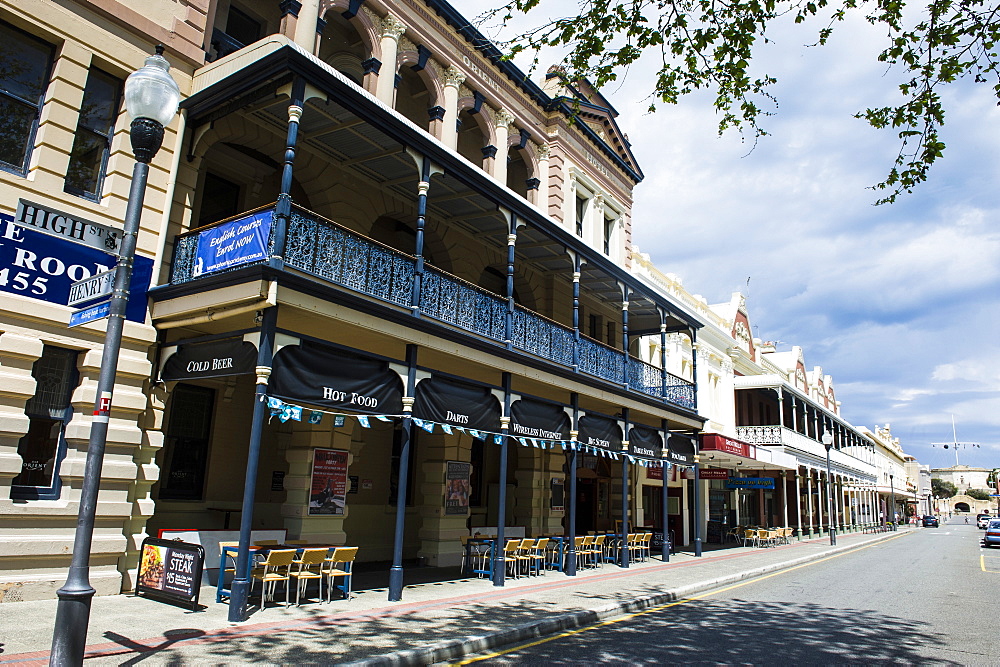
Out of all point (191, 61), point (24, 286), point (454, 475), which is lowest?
point (454, 475)

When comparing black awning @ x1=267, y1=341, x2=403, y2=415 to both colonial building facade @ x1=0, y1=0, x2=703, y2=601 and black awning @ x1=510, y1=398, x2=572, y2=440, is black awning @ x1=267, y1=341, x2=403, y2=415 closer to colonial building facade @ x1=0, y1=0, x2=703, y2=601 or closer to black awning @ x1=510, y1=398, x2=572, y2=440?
colonial building facade @ x1=0, y1=0, x2=703, y2=601

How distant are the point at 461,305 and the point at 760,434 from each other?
24.4 meters

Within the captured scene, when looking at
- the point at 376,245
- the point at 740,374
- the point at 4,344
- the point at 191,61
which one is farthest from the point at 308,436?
the point at 740,374

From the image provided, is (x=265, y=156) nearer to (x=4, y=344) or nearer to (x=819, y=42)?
(x=4, y=344)

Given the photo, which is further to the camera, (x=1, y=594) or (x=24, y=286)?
(x=24, y=286)

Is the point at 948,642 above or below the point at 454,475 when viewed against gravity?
below

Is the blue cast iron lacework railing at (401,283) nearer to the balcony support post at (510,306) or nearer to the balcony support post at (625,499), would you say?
the balcony support post at (510,306)

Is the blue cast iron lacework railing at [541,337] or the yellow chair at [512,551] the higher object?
the blue cast iron lacework railing at [541,337]

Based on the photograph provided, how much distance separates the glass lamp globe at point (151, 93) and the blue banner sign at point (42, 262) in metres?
3.13

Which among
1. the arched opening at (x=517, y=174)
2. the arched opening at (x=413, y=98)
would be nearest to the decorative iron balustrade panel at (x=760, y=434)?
the arched opening at (x=517, y=174)

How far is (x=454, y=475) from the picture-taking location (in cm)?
1756

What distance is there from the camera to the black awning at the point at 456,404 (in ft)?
40.8

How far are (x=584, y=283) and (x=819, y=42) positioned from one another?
12988mm

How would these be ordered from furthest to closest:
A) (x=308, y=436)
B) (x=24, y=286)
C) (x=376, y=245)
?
(x=308, y=436), (x=376, y=245), (x=24, y=286)
